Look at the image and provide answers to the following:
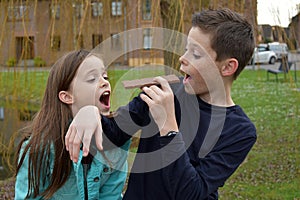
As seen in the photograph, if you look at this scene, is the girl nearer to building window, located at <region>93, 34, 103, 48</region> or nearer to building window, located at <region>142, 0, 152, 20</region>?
building window, located at <region>142, 0, 152, 20</region>

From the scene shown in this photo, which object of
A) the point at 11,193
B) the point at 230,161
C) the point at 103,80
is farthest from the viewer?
the point at 11,193

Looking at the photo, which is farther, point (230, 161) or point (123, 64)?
point (123, 64)

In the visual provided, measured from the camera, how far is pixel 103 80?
1610 millimetres

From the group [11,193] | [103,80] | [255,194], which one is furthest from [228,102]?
[11,193]

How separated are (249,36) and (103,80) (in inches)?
20.1

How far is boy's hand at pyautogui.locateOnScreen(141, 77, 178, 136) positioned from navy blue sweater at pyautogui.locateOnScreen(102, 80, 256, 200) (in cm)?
3

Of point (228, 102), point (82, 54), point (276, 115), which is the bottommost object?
point (276, 115)

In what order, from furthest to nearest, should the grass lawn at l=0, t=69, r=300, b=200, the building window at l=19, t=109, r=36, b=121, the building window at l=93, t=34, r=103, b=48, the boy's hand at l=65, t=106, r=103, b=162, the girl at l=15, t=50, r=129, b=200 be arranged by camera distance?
the building window at l=19, t=109, r=36, b=121 < the grass lawn at l=0, t=69, r=300, b=200 < the building window at l=93, t=34, r=103, b=48 < the girl at l=15, t=50, r=129, b=200 < the boy's hand at l=65, t=106, r=103, b=162

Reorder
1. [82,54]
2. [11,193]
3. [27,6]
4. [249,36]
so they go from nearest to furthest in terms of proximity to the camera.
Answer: [249,36] < [82,54] < [27,6] < [11,193]

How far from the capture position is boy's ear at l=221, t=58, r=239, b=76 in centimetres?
142

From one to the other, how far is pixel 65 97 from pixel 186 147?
0.58m

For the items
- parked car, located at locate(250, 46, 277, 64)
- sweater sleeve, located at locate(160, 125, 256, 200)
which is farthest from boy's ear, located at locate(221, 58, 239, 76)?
parked car, located at locate(250, 46, 277, 64)

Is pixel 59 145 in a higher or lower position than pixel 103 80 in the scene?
lower

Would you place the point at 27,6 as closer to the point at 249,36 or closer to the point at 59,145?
the point at 59,145
